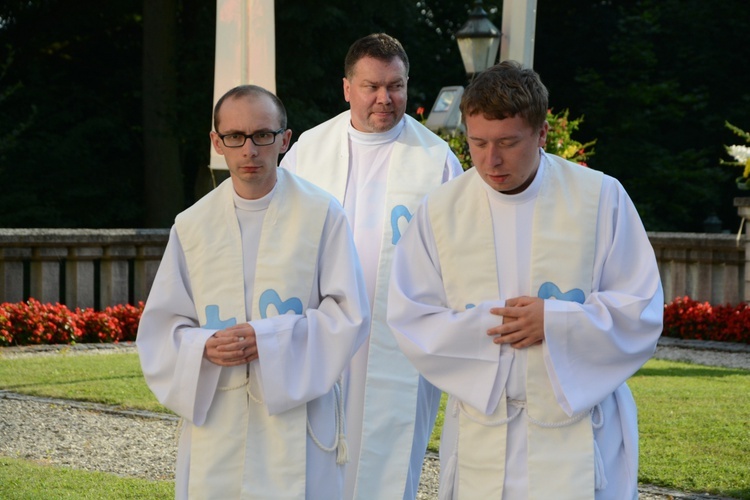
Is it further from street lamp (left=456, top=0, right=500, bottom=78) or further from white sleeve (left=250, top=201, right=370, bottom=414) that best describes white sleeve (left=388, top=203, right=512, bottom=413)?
street lamp (left=456, top=0, right=500, bottom=78)

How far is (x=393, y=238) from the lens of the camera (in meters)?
5.44

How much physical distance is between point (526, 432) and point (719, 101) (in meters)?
22.5

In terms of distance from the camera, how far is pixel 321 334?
3855 millimetres

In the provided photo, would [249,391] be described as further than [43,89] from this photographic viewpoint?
No

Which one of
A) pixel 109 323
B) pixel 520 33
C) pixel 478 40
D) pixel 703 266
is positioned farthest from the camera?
pixel 703 266

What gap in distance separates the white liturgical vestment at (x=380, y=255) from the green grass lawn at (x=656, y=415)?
1.21 metres

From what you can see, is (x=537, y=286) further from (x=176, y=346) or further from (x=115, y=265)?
(x=115, y=265)

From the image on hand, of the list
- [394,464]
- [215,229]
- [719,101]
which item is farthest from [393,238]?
[719,101]

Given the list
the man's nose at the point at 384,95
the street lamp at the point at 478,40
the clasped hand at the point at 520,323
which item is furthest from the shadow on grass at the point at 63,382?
the clasped hand at the point at 520,323

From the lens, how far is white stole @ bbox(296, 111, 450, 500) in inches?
206

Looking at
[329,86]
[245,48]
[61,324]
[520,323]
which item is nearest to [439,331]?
[520,323]

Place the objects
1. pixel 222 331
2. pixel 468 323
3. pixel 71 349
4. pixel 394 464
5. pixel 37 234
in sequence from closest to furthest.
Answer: pixel 468 323 → pixel 222 331 → pixel 394 464 → pixel 71 349 → pixel 37 234

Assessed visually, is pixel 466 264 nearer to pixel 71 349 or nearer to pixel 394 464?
pixel 394 464

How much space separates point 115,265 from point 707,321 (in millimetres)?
6543
